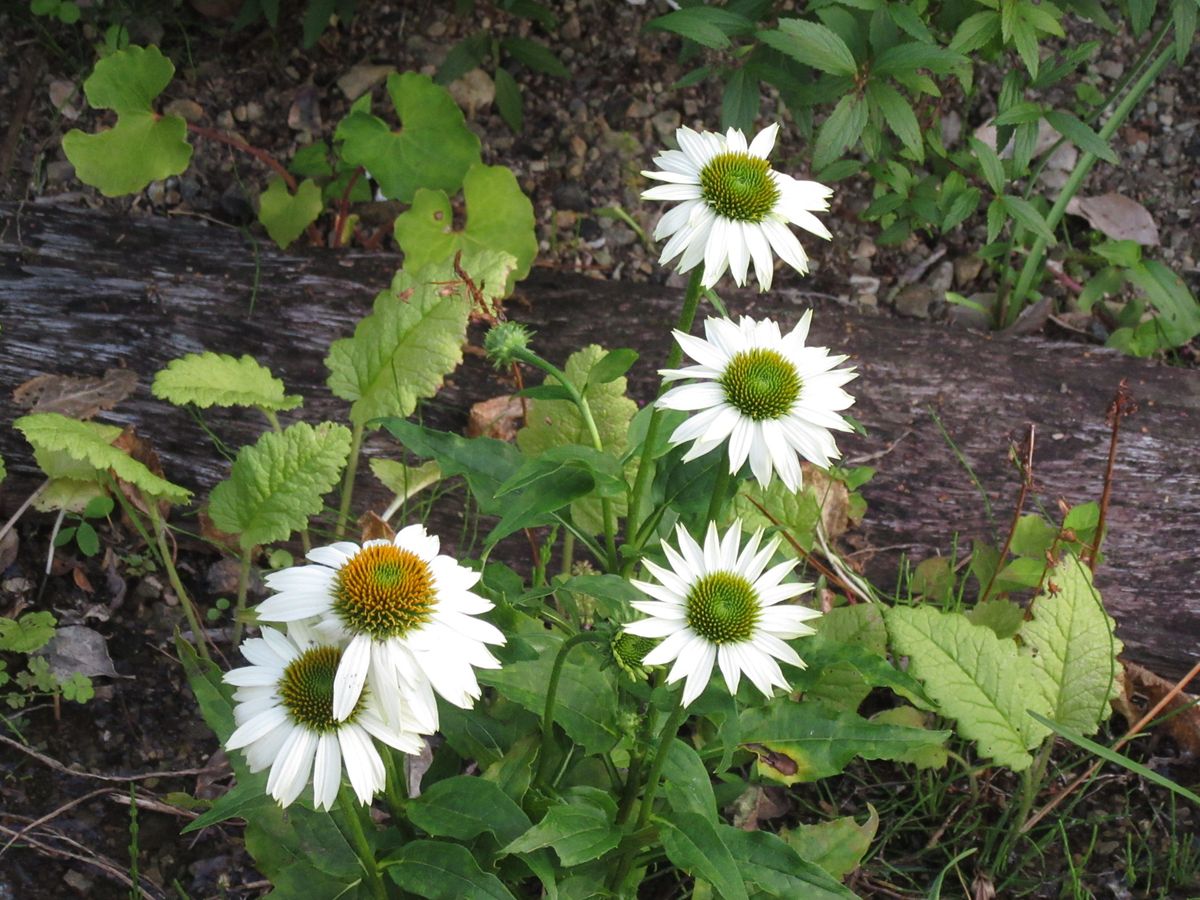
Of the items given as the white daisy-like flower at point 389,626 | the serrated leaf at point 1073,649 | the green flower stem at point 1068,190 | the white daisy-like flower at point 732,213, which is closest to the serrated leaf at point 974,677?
the serrated leaf at point 1073,649

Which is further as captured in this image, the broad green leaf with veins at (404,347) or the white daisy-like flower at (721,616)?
the broad green leaf with veins at (404,347)

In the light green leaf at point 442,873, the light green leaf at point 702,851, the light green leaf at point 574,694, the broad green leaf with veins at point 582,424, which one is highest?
the broad green leaf with veins at point 582,424

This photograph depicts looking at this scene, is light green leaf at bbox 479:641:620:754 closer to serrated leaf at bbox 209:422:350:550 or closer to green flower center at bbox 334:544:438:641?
green flower center at bbox 334:544:438:641

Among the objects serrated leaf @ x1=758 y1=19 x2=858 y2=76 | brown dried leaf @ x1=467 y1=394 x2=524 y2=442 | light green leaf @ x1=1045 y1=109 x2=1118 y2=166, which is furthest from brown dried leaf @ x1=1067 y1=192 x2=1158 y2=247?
Answer: brown dried leaf @ x1=467 y1=394 x2=524 y2=442

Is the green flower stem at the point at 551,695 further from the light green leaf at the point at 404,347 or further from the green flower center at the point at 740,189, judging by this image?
the light green leaf at the point at 404,347

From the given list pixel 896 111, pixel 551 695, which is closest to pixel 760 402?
pixel 551 695

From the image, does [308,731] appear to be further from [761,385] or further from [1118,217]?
[1118,217]
